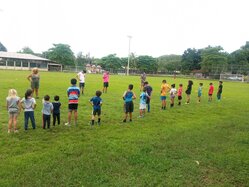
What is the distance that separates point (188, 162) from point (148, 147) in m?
1.15

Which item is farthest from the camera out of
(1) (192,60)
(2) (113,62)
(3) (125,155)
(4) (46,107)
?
(1) (192,60)

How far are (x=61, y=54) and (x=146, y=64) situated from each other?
1105 inches

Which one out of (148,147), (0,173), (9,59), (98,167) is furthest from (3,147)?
(9,59)

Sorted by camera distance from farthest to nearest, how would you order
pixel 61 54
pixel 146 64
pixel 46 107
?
1. pixel 146 64
2. pixel 61 54
3. pixel 46 107

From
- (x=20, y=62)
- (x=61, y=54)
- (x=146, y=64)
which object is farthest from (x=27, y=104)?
(x=146, y=64)

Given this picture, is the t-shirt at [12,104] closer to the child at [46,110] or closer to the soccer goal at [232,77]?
the child at [46,110]

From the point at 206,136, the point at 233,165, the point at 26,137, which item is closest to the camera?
the point at 233,165

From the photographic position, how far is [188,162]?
5.63 metres

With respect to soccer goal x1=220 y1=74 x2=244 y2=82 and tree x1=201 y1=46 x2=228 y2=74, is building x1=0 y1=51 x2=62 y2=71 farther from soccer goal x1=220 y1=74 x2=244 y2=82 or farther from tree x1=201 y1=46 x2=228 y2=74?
soccer goal x1=220 y1=74 x2=244 y2=82

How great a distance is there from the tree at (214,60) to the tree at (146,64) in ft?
56.5

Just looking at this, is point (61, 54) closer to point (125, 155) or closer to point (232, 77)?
point (232, 77)

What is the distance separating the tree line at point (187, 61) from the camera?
73.2m

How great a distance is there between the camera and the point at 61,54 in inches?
3009

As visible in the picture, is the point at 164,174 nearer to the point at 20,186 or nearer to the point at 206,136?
the point at 20,186
